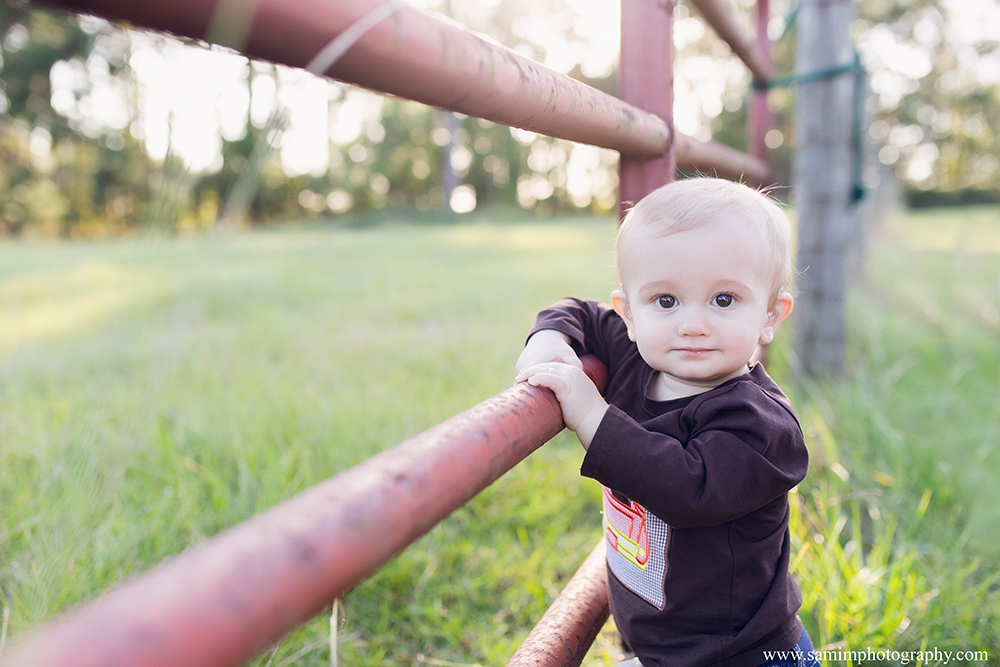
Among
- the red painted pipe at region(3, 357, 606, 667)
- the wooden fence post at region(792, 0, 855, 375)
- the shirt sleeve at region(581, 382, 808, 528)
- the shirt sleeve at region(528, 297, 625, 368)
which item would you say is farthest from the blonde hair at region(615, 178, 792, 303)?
the wooden fence post at region(792, 0, 855, 375)

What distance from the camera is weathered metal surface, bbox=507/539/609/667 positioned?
0.89m

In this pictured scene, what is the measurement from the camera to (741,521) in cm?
95

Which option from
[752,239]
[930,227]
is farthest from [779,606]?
[930,227]

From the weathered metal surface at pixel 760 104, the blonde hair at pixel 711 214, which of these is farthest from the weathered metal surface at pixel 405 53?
the weathered metal surface at pixel 760 104

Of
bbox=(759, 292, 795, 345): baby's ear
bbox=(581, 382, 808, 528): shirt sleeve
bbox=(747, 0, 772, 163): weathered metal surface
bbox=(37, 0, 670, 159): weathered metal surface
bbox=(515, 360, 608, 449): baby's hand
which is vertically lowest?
bbox=(581, 382, 808, 528): shirt sleeve

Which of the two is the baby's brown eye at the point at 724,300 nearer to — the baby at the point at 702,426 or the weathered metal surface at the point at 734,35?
the baby at the point at 702,426

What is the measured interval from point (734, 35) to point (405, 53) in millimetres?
1677

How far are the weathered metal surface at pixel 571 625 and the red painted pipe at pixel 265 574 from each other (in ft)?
1.62

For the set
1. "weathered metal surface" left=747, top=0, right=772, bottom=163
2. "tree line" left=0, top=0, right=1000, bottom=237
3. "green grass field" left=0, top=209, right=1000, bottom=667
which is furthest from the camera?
"tree line" left=0, top=0, right=1000, bottom=237

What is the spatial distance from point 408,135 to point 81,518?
2247 cm

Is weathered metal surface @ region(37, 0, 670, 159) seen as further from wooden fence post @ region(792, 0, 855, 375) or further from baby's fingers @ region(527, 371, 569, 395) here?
wooden fence post @ region(792, 0, 855, 375)

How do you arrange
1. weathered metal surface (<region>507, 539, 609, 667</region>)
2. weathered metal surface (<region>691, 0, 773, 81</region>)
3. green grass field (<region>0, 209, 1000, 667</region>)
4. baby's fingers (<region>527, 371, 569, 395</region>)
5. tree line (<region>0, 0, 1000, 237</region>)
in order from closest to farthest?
baby's fingers (<region>527, 371, 569, 395</region>)
weathered metal surface (<region>507, 539, 609, 667</region>)
green grass field (<region>0, 209, 1000, 667</region>)
weathered metal surface (<region>691, 0, 773, 81</region>)
tree line (<region>0, 0, 1000, 237</region>)

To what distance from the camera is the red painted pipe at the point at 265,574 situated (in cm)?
31

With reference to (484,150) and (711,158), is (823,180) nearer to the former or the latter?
(711,158)
